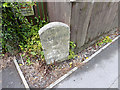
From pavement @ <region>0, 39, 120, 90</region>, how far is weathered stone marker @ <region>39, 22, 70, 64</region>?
68 centimetres

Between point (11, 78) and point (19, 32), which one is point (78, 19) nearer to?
point (19, 32)

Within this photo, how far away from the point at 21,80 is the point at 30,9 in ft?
6.66

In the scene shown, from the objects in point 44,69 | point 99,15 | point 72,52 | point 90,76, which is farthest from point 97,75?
point 99,15

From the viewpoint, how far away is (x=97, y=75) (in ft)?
7.44

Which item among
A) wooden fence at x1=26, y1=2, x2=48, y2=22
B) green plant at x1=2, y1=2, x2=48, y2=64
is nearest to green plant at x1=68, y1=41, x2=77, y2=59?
green plant at x1=2, y1=2, x2=48, y2=64

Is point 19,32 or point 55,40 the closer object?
point 55,40

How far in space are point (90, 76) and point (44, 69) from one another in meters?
1.33

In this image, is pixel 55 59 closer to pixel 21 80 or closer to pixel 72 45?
pixel 72 45

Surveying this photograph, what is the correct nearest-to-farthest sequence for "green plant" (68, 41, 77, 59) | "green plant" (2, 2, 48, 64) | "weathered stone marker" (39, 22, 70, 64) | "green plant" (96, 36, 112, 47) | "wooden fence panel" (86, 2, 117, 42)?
"weathered stone marker" (39, 22, 70, 64), "green plant" (2, 2, 48, 64), "wooden fence panel" (86, 2, 117, 42), "green plant" (68, 41, 77, 59), "green plant" (96, 36, 112, 47)

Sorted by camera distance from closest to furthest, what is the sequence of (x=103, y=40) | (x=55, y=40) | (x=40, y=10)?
(x=55, y=40)
(x=40, y=10)
(x=103, y=40)

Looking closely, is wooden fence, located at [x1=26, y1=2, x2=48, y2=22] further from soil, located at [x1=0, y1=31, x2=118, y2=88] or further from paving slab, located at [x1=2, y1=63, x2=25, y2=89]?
paving slab, located at [x1=2, y1=63, x2=25, y2=89]

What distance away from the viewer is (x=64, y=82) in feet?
6.99

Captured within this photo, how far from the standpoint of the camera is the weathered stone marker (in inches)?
63.9

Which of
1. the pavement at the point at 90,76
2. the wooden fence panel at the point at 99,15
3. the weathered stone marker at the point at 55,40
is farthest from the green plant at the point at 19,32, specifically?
the wooden fence panel at the point at 99,15
